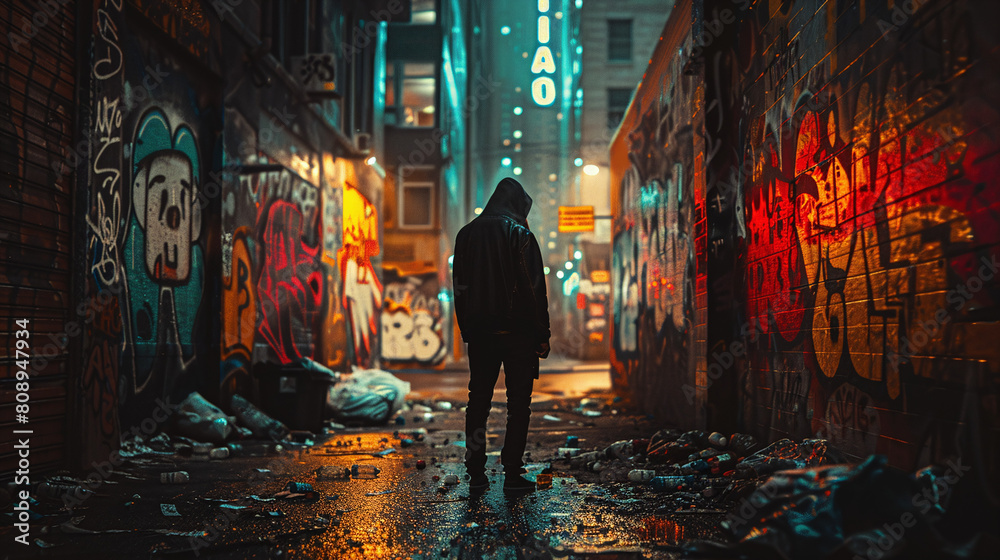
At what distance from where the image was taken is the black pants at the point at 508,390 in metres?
4.87

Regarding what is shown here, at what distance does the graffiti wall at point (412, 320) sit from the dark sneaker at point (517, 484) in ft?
63.1

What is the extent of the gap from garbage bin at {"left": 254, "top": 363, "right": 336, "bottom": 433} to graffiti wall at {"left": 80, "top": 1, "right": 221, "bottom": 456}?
736 mm

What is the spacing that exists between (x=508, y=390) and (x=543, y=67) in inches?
1624

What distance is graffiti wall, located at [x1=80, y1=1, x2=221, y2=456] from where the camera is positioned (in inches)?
222

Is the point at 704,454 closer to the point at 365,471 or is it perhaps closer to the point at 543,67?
the point at 365,471

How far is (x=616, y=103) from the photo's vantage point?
41219 millimetres

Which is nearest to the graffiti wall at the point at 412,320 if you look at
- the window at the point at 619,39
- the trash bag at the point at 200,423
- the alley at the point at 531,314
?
the alley at the point at 531,314

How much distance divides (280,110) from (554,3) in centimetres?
4138

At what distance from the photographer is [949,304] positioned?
309cm

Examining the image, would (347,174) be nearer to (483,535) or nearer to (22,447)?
(22,447)

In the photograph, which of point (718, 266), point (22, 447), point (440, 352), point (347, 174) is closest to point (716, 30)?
point (718, 266)

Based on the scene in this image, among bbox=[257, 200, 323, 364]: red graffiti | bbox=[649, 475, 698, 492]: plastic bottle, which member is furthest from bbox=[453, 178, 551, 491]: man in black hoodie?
bbox=[257, 200, 323, 364]: red graffiti

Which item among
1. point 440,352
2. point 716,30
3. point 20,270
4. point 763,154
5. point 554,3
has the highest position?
point 554,3

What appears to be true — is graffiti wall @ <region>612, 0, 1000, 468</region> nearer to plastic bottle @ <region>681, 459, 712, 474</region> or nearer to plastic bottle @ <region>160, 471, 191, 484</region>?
plastic bottle @ <region>681, 459, 712, 474</region>
